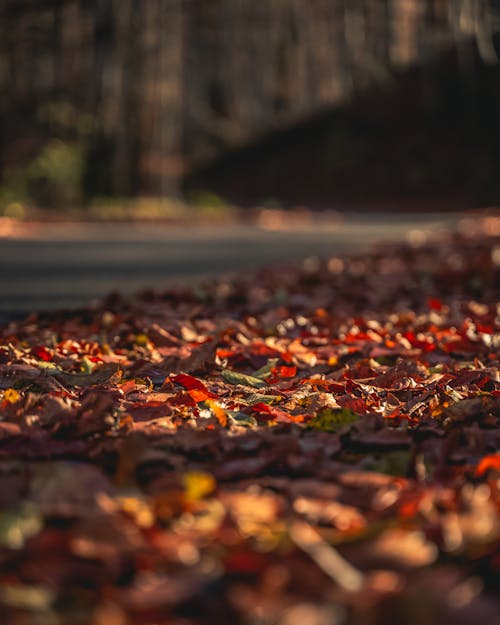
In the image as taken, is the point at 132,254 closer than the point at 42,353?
No

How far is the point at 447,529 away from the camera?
1.94 metres

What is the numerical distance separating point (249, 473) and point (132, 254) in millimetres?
7735

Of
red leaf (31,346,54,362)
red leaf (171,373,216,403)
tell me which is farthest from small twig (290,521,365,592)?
red leaf (31,346,54,362)

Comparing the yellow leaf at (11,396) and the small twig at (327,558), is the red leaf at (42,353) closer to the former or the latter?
the yellow leaf at (11,396)

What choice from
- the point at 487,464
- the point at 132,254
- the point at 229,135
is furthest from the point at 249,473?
the point at 229,135

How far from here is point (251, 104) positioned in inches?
1711

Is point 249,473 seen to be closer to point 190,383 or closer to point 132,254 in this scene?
point 190,383

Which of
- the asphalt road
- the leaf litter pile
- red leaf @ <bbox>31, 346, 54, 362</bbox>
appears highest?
the asphalt road

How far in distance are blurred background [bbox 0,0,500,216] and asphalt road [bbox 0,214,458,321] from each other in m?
4.47

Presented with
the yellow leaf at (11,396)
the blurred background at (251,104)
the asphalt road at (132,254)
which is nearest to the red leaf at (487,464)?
the yellow leaf at (11,396)

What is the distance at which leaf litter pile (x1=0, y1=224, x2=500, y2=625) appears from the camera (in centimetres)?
172

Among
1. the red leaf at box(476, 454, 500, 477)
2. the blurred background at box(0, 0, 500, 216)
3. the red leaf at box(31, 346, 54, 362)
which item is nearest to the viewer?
the red leaf at box(476, 454, 500, 477)

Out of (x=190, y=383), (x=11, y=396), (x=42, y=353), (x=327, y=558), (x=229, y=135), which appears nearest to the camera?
(x=327, y=558)

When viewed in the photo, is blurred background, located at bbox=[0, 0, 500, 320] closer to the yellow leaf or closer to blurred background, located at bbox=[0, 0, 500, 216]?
blurred background, located at bbox=[0, 0, 500, 216]
